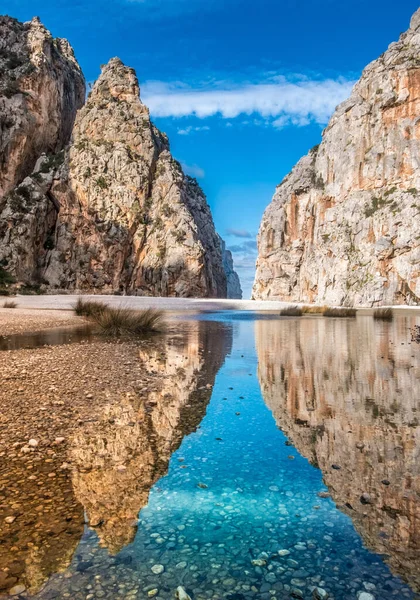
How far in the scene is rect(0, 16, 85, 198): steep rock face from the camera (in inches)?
2778

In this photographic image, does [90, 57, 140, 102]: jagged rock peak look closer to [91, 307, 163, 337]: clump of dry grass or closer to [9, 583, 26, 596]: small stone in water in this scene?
[91, 307, 163, 337]: clump of dry grass

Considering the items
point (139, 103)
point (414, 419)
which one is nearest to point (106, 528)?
point (414, 419)

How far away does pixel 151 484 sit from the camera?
4.18 meters

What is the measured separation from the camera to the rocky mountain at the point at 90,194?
232 feet

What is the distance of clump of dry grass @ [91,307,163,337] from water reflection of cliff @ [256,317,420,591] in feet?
25.0

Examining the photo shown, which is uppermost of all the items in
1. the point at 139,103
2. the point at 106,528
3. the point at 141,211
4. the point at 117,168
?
the point at 139,103

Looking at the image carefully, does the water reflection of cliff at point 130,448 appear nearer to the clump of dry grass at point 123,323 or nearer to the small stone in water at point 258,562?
the small stone in water at point 258,562

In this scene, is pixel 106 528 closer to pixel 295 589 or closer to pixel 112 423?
pixel 295 589

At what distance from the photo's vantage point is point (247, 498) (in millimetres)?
3941

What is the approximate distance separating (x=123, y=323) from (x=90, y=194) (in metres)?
61.6

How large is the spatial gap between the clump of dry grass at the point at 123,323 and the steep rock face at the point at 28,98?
63.4m

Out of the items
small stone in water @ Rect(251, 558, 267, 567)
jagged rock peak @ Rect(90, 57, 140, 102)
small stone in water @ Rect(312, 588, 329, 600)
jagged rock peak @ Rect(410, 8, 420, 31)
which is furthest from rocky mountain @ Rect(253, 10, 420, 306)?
small stone in water @ Rect(312, 588, 329, 600)

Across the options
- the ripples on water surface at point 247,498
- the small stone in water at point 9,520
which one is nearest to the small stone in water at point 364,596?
the ripples on water surface at point 247,498

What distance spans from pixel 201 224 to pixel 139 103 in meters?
27.5
